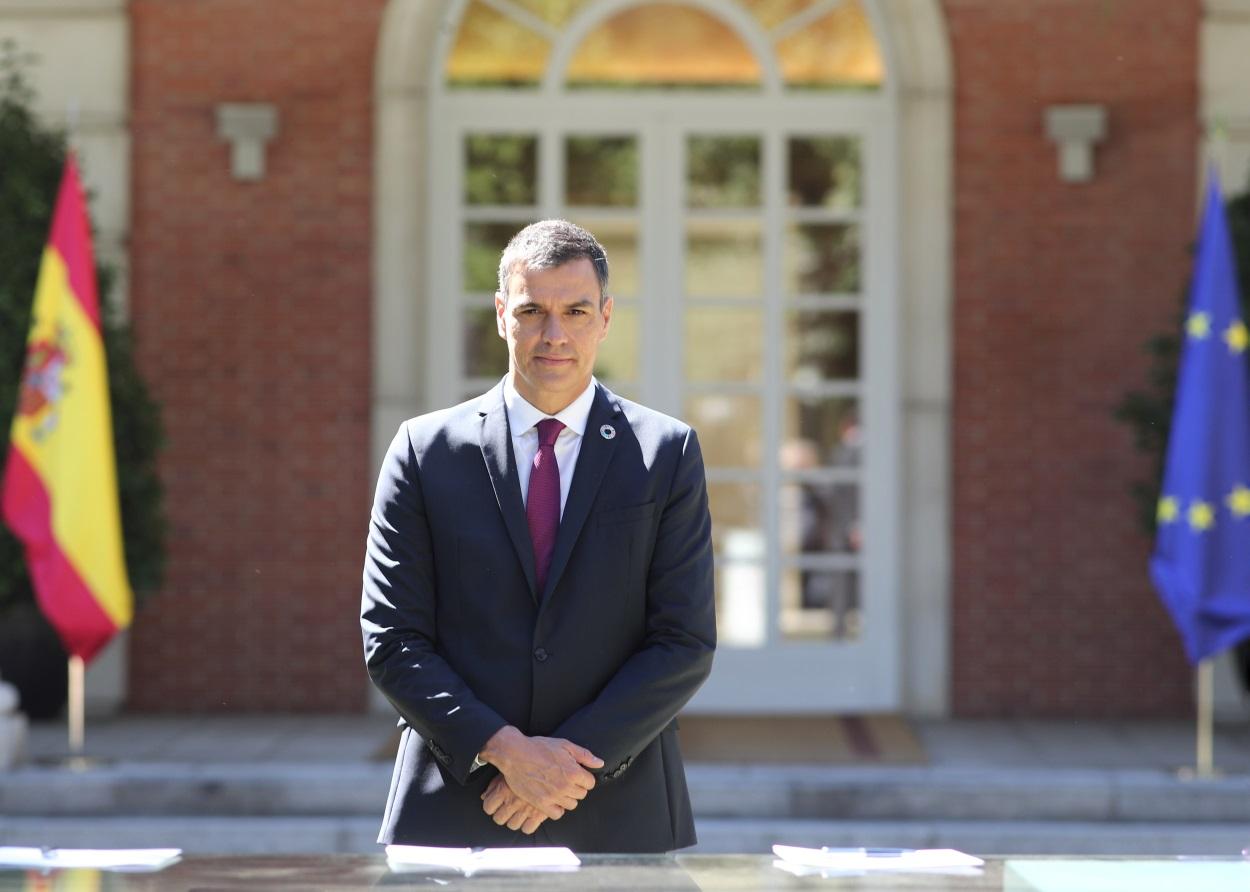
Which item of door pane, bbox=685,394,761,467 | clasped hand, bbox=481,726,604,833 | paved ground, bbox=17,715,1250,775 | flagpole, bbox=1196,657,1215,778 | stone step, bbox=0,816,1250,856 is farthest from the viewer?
door pane, bbox=685,394,761,467

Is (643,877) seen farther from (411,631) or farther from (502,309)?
(502,309)

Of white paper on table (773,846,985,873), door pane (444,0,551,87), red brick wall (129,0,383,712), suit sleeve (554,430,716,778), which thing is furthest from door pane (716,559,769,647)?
white paper on table (773,846,985,873)

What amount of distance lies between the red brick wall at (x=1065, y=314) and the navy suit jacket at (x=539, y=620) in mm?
5392

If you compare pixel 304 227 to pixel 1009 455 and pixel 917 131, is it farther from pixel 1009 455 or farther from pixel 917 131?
pixel 1009 455

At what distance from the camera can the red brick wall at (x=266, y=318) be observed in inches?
309

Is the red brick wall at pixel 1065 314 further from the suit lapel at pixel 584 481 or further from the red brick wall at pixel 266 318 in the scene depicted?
the suit lapel at pixel 584 481

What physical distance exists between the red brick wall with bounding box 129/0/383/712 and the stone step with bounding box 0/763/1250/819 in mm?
1518

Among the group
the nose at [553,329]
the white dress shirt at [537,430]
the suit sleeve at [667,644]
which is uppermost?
the nose at [553,329]

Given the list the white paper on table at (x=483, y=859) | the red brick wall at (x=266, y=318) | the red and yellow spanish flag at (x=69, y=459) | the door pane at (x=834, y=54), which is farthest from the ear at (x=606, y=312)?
the door pane at (x=834, y=54)

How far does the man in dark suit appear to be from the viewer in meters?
2.57

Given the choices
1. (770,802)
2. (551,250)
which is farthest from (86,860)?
(770,802)

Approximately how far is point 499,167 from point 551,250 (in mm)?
5625

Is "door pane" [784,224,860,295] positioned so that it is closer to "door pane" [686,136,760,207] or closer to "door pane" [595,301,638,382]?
"door pane" [686,136,760,207]

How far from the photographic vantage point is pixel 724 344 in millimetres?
8133
